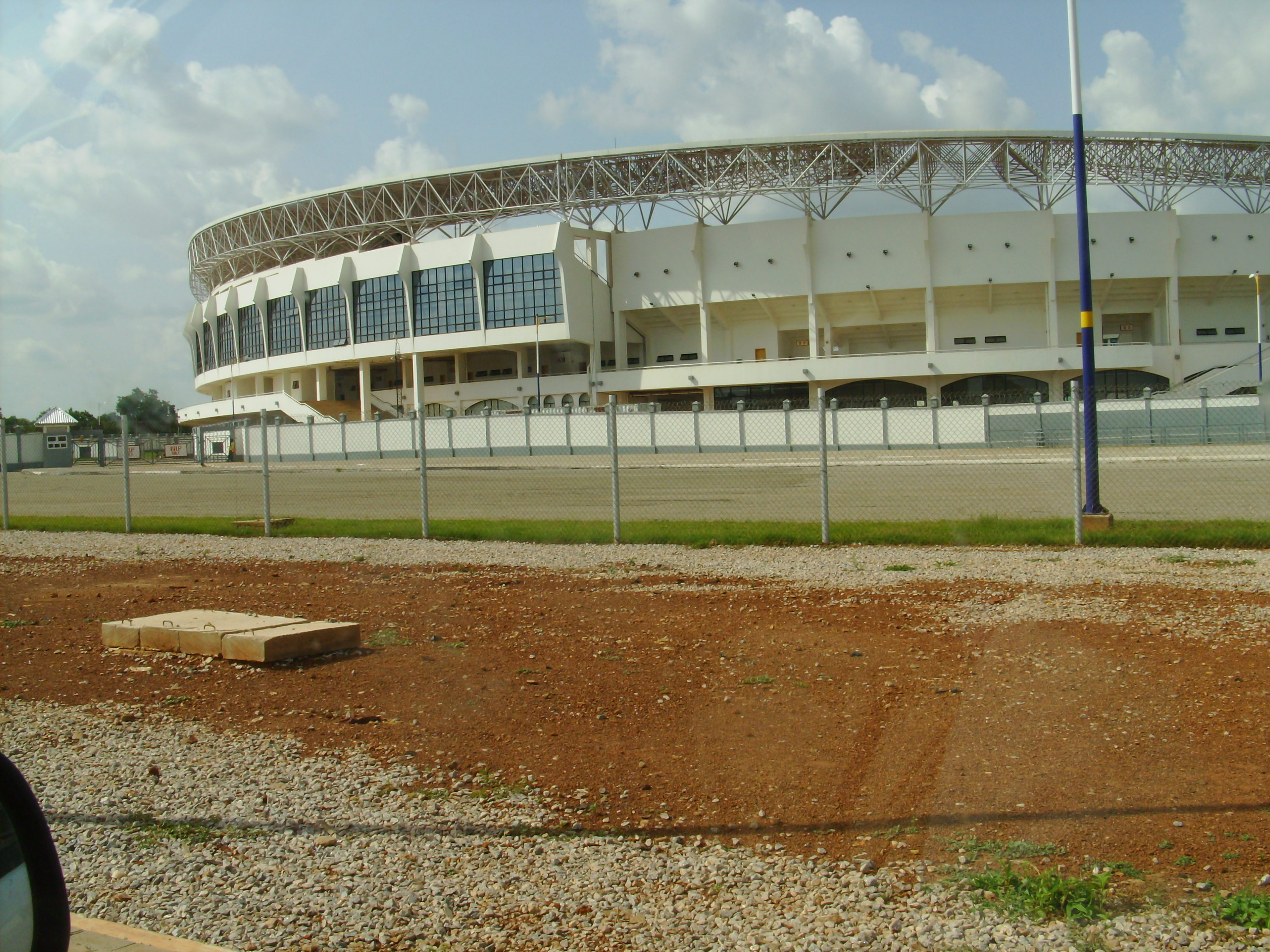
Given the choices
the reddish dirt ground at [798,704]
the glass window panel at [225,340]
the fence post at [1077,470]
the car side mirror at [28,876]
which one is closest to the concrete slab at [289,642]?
the reddish dirt ground at [798,704]

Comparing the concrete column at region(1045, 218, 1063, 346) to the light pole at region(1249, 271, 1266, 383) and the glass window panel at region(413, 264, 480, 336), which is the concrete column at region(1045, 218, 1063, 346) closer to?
the light pole at region(1249, 271, 1266, 383)

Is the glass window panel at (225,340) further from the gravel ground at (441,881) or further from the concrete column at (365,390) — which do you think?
the gravel ground at (441,881)

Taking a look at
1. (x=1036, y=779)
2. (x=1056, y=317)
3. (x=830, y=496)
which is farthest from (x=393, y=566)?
(x=1056, y=317)

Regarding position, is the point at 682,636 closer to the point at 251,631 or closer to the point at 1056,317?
the point at 251,631

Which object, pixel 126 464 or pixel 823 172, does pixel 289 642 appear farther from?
pixel 823 172

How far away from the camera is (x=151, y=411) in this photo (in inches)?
4136

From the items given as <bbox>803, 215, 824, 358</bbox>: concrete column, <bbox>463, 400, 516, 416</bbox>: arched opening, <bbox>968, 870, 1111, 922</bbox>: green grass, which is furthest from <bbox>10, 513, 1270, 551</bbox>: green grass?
<bbox>463, 400, 516, 416</bbox>: arched opening

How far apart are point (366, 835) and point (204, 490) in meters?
26.7

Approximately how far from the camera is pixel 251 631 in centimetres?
695

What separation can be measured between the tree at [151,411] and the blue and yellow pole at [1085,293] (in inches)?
3944

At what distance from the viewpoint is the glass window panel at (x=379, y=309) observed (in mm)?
72562

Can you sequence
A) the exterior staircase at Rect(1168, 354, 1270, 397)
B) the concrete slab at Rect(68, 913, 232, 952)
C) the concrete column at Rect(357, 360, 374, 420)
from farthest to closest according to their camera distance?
the concrete column at Rect(357, 360, 374, 420), the exterior staircase at Rect(1168, 354, 1270, 397), the concrete slab at Rect(68, 913, 232, 952)

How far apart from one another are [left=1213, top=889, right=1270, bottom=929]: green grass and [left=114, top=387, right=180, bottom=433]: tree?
4221 inches

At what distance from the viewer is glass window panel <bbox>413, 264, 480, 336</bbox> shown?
230 ft
